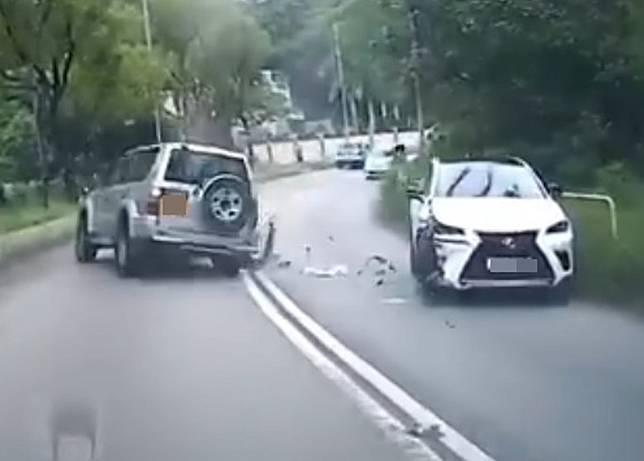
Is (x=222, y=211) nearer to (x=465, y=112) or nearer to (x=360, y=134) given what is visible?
(x=465, y=112)

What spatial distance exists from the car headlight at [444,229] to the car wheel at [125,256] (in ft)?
22.5

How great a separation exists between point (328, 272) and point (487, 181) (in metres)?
4.81

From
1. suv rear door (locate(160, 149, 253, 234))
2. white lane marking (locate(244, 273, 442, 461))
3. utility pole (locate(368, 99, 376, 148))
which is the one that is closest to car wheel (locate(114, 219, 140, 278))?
suv rear door (locate(160, 149, 253, 234))

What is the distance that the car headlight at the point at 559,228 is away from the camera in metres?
19.5

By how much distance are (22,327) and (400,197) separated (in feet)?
71.3

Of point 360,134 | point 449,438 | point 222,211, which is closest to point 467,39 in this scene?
point 222,211

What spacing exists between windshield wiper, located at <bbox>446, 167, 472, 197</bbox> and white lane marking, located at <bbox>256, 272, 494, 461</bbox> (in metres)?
2.43

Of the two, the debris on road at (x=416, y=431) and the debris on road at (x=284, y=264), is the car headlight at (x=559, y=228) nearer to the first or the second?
the debris on road at (x=284, y=264)

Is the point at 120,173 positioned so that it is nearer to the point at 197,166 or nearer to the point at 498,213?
the point at 197,166

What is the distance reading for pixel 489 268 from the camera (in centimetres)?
1941

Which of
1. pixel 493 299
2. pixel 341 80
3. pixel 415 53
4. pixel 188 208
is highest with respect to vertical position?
pixel 341 80

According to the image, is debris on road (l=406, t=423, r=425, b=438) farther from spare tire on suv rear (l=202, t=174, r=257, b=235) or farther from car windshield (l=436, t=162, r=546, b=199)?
spare tire on suv rear (l=202, t=174, r=257, b=235)

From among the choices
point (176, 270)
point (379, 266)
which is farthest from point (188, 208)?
point (379, 266)

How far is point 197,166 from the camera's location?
1005 inches
